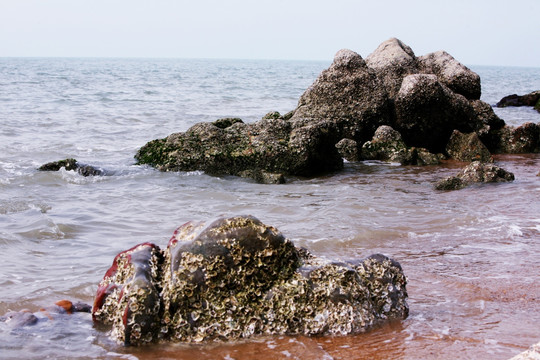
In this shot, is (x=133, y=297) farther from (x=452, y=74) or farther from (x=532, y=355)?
(x=452, y=74)

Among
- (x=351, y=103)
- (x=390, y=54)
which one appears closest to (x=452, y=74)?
(x=390, y=54)

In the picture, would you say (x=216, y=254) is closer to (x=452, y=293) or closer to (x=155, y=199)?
(x=452, y=293)

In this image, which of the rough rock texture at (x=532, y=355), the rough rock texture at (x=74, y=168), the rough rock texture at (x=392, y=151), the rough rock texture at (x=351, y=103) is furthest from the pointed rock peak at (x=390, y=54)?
the rough rock texture at (x=532, y=355)

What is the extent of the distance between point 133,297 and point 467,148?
35.7 feet

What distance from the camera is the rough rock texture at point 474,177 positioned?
975cm

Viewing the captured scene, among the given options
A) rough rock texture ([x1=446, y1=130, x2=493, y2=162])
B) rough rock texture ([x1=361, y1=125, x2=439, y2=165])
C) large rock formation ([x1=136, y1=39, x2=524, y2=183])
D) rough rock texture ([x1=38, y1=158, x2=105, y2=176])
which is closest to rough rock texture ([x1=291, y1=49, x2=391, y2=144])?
large rock formation ([x1=136, y1=39, x2=524, y2=183])

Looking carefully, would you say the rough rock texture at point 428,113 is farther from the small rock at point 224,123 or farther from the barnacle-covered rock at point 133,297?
the barnacle-covered rock at point 133,297

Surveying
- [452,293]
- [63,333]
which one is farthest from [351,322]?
[63,333]

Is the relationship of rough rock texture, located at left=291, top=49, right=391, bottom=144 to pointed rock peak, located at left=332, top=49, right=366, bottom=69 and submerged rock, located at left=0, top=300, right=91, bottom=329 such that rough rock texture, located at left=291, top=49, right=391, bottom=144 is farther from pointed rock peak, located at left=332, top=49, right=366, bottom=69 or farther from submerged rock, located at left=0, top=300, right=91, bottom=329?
submerged rock, located at left=0, top=300, right=91, bottom=329

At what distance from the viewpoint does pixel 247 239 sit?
13.2 feet

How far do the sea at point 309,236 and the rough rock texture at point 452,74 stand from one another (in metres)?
3.17

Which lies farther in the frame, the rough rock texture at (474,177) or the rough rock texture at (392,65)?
the rough rock texture at (392,65)

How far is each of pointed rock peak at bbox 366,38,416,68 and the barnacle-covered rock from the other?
1239 cm

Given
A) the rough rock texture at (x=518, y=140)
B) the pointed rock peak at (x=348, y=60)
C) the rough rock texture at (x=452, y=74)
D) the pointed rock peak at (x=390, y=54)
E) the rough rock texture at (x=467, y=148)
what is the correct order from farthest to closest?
the rough rock texture at (x=452, y=74) < the pointed rock peak at (x=390, y=54) < the rough rock texture at (x=518, y=140) < the pointed rock peak at (x=348, y=60) < the rough rock texture at (x=467, y=148)
